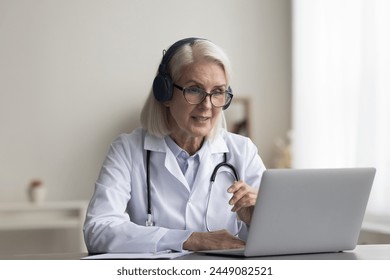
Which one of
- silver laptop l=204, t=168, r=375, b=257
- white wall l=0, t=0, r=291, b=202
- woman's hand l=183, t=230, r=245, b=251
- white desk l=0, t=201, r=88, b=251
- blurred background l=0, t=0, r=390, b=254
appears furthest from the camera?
white wall l=0, t=0, r=291, b=202

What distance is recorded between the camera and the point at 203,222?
6.07 ft

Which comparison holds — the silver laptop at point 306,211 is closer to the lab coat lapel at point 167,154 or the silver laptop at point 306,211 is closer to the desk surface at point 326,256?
the desk surface at point 326,256

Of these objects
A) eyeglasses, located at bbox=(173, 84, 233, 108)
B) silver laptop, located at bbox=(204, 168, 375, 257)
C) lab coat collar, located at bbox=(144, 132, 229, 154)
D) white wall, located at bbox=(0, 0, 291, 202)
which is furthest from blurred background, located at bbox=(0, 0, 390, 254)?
silver laptop, located at bbox=(204, 168, 375, 257)

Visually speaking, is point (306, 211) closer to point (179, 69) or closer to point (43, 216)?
point (179, 69)

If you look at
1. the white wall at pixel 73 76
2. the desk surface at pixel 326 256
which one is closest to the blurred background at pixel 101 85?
the white wall at pixel 73 76

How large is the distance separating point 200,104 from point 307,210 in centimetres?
58

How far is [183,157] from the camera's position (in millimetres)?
1922

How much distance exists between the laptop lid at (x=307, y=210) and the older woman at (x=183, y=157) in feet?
1.31

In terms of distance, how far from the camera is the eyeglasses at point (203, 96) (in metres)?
1.82

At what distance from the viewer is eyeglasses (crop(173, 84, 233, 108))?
71.5 inches

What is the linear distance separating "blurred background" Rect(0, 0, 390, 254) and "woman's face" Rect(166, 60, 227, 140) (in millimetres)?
2269

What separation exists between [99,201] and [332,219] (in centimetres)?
61

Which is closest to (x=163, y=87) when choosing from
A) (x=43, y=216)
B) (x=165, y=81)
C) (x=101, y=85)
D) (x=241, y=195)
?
(x=165, y=81)

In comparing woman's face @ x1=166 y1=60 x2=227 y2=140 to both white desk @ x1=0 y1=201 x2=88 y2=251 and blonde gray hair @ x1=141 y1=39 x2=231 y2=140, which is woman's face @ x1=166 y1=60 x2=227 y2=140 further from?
white desk @ x1=0 y1=201 x2=88 y2=251
